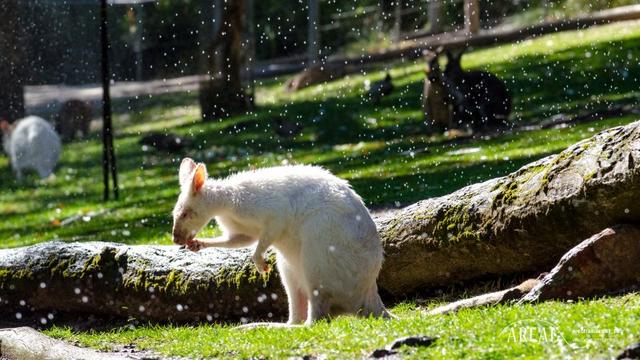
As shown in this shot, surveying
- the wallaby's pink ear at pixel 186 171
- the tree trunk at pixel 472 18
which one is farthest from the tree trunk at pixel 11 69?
the wallaby's pink ear at pixel 186 171

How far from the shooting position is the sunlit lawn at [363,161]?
6816mm

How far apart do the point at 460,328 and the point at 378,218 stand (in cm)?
283

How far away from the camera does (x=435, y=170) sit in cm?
1527

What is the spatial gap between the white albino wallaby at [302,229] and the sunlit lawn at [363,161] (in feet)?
1.35

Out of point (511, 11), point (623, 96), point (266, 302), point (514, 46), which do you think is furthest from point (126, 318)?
point (511, 11)

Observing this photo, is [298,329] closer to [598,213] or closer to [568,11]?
[598,213]

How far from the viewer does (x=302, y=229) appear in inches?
311

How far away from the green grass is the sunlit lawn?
0.04ft

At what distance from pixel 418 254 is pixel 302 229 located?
1.50m

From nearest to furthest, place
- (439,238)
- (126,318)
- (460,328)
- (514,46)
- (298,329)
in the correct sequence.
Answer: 1. (460,328)
2. (298,329)
3. (439,238)
4. (126,318)
5. (514,46)

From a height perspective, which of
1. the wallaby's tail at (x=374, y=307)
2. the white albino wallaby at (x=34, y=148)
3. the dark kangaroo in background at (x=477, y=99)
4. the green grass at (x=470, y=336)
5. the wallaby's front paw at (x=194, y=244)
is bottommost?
the white albino wallaby at (x=34, y=148)

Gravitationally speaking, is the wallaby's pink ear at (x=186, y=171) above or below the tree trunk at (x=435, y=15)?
above

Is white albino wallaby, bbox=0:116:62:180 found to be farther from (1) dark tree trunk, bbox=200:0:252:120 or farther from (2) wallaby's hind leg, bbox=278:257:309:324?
(2) wallaby's hind leg, bbox=278:257:309:324

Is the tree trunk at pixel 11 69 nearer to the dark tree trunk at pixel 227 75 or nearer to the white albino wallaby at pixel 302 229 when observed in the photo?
the dark tree trunk at pixel 227 75
